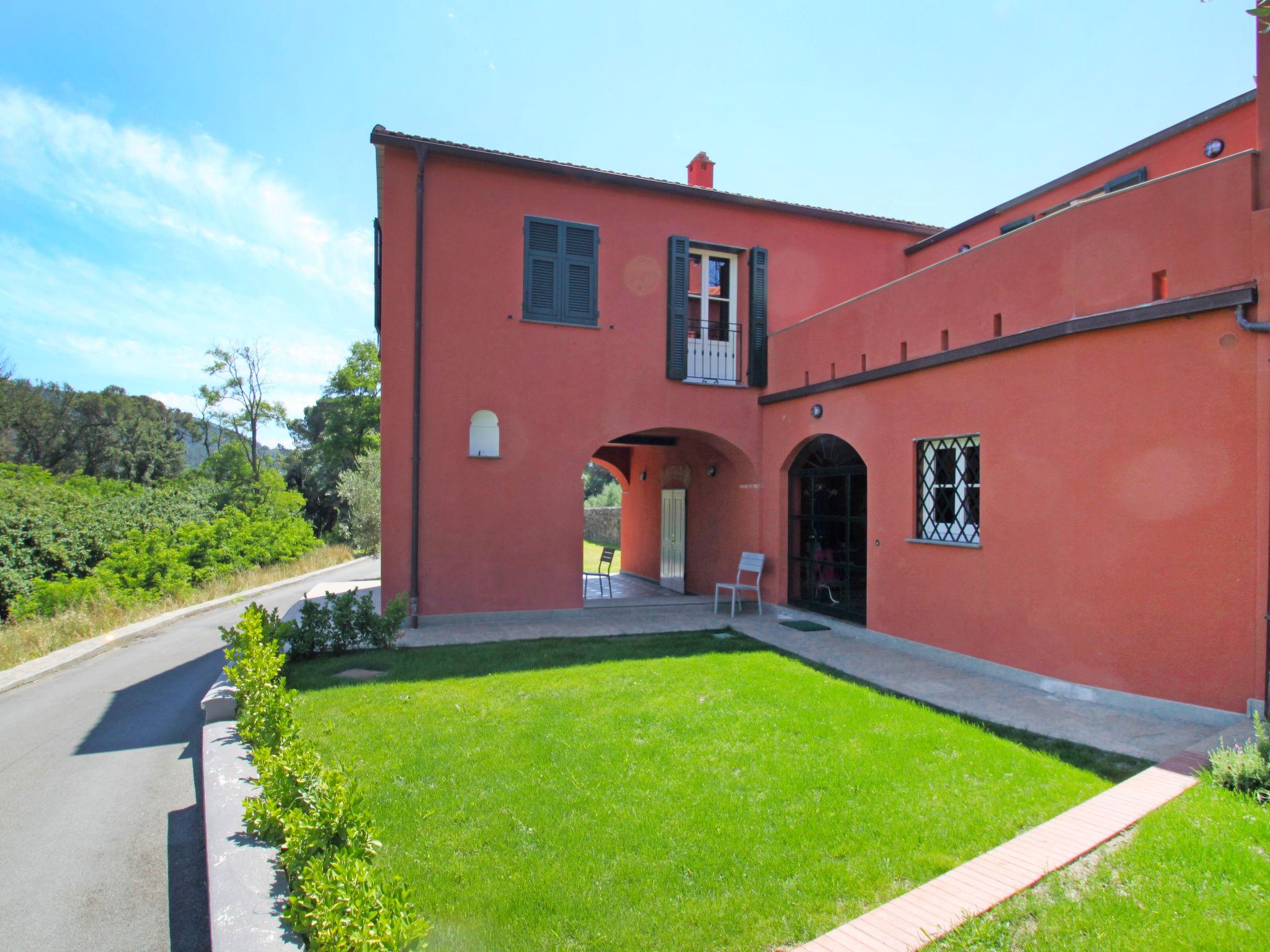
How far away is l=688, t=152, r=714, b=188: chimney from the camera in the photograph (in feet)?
36.3

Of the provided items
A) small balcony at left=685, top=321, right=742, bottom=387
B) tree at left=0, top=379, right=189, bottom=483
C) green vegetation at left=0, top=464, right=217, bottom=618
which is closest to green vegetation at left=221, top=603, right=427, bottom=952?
small balcony at left=685, top=321, right=742, bottom=387

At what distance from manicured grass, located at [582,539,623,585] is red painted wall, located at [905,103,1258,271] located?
8.85 metres

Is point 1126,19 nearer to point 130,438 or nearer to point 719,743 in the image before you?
point 719,743

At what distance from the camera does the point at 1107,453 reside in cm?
529

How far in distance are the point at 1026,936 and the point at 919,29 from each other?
727 centimetres

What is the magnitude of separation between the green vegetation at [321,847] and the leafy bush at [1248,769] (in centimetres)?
380

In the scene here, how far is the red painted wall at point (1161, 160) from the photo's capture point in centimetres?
675

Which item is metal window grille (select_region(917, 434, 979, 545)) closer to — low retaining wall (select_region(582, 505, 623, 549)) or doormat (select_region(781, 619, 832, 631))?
doormat (select_region(781, 619, 832, 631))

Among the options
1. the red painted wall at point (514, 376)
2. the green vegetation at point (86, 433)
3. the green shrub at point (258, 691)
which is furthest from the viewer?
the green vegetation at point (86, 433)

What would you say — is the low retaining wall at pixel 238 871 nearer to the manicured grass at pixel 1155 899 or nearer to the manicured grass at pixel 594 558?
the manicured grass at pixel 1155 899

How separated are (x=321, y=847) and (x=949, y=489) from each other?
631cm

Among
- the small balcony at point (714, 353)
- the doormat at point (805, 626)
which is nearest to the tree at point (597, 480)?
the small balcony at point (714, 353)

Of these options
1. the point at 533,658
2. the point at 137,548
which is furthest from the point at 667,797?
the point at 137,548

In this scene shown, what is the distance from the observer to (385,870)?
290 centimetres
